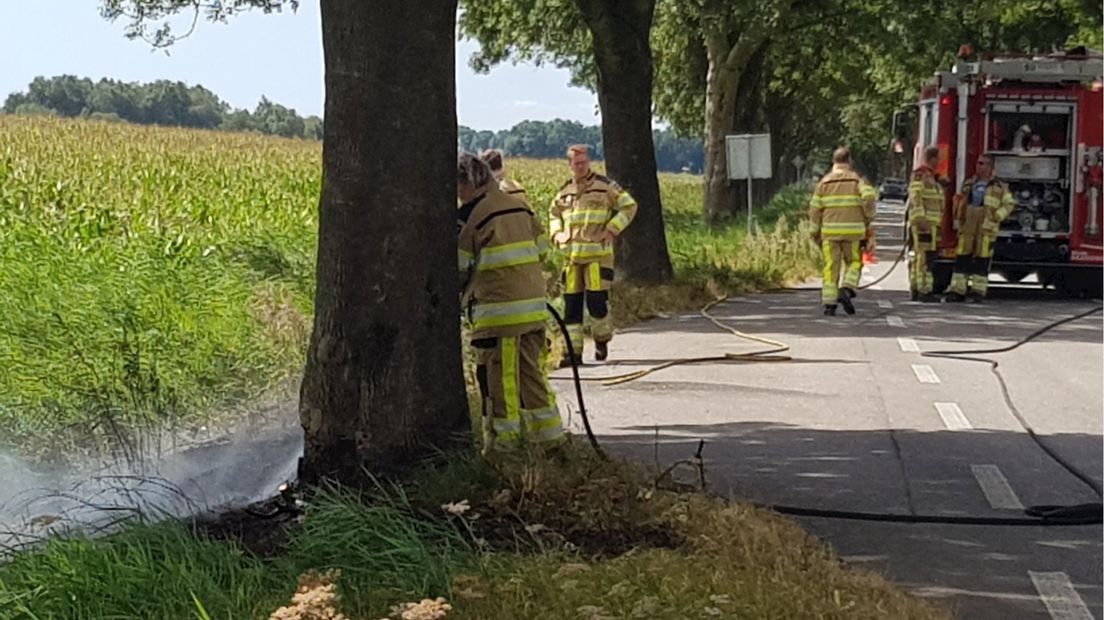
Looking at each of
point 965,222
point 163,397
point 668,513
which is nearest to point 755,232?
point 965,222

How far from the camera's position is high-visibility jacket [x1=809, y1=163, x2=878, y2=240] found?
16516 mm

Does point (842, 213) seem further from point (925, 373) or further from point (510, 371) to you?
point (510, 371)

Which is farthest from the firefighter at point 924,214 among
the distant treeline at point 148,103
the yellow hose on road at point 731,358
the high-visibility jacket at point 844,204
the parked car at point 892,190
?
the parked car at point 892,190

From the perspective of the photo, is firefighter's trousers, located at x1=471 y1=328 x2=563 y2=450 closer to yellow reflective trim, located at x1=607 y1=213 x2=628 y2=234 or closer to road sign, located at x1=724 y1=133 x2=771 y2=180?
yellow reflective trim, located at x1=607 y1=213 x2=628 y2=234

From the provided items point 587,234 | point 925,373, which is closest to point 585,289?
point 587,234

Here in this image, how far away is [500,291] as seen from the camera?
7902 millimetres

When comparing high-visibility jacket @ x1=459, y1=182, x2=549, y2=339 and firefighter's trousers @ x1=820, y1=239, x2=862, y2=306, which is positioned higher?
high-visibility jacket @ x1=459, y1=182, x2=549, y2=339

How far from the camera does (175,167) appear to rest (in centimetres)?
2044

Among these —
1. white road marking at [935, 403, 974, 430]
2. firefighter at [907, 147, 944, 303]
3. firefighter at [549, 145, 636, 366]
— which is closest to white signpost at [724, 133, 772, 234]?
firefighter at [907, 147, 944, 303]

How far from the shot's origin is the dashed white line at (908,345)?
47.8ft

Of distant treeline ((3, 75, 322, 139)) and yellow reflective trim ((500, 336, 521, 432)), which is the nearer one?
yellow reflective trim ((500, 336, 521, 432))

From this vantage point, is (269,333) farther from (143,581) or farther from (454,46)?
(143,581)

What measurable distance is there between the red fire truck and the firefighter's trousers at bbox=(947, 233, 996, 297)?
0.47m

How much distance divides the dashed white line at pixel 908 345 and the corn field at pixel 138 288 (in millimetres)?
5237
